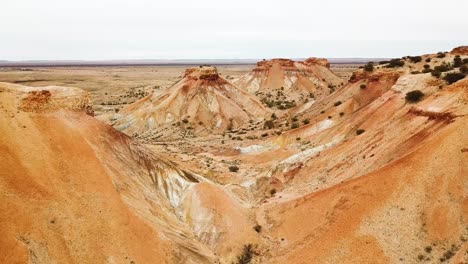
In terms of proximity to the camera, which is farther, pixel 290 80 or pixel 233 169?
pixel 290 80

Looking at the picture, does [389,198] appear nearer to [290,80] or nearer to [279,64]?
[290,80]

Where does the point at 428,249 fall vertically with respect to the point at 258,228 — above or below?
above

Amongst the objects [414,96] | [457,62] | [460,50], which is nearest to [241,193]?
[414,96]

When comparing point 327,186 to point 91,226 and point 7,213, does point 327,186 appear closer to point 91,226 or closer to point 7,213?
point 91,226

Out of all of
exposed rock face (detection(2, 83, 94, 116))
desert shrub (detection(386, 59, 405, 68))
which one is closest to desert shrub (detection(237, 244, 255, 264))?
exposed rock face (detection(2, 83, 94, 116))

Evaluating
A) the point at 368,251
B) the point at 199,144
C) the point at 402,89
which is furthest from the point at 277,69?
the point at 368,251

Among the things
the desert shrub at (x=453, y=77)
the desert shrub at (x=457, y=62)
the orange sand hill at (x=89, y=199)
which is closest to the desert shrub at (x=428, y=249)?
the orange sand hill at (x=89, y=199)

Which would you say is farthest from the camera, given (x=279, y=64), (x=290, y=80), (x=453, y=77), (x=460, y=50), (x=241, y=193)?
(x=279, y=64)
